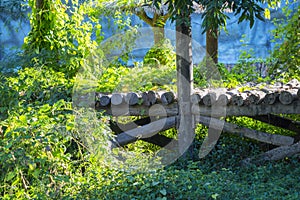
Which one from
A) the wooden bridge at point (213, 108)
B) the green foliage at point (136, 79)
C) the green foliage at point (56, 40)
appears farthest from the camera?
the green foliage at point (136, 79)

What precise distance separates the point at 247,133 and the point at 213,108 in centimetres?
60

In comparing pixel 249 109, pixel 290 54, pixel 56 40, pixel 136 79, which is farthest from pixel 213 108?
pixel 290 54

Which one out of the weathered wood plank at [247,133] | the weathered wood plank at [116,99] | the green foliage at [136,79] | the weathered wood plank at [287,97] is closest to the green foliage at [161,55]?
the green foliage at [136,79]

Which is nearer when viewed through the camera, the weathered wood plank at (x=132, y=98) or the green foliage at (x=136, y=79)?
the weathered wood plank at (x=132, y=98)

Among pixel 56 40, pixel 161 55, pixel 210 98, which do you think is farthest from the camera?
pixel 161 55

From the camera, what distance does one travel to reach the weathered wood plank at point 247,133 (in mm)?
6031

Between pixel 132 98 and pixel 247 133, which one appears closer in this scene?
pixel 132 98

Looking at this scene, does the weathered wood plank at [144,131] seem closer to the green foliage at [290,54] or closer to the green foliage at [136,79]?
the green foliage at [136,79]

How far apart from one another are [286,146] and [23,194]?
312 cm

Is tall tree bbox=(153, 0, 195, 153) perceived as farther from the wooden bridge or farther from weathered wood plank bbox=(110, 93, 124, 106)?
weathered wood plank bbox=(110, 93, 124, 106)

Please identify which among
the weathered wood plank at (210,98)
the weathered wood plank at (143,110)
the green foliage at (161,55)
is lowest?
the weathered wood plank at (143,110)

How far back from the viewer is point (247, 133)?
243 inches

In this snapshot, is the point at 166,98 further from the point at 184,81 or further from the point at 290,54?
the point at 290,54

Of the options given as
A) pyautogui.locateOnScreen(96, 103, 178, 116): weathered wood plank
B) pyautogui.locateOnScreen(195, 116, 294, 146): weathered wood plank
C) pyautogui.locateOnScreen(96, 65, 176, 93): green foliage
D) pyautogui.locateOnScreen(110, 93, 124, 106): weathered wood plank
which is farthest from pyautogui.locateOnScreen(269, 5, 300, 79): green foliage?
pyautogui.locateOnScreen(110, 93, 124, 106): weathered wood plank
